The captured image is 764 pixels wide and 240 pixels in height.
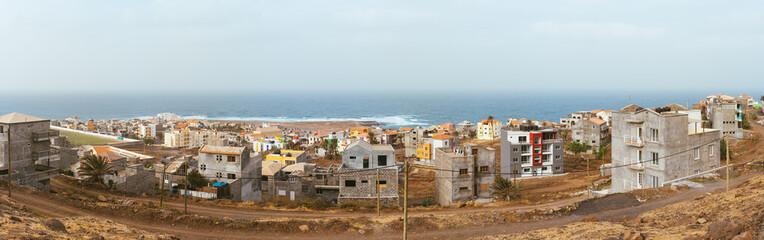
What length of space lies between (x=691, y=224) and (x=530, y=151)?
28.7 metres

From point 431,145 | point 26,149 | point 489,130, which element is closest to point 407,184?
point 26,149

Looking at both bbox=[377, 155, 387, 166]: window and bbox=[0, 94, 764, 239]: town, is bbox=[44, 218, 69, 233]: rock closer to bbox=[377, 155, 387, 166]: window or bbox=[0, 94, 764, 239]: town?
bbox=[0, 94, 764, 239]: town

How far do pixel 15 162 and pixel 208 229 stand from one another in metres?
13.1

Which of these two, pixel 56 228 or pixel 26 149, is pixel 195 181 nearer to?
pixel 26 149

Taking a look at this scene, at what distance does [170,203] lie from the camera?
74.1 ft

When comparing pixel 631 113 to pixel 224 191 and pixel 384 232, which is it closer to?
pixel 384 232

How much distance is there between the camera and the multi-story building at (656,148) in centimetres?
2331

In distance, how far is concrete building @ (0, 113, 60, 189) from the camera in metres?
23.0

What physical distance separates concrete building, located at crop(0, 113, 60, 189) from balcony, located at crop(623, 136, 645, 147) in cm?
2765

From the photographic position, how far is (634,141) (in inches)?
973

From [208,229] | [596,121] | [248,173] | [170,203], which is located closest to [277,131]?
A: [596,121]

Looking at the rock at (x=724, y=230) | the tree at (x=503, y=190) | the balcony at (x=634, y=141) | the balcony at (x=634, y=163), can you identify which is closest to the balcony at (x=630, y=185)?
the balcony at (x=634, y=163)

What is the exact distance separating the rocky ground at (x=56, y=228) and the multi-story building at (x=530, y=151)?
3153 cm

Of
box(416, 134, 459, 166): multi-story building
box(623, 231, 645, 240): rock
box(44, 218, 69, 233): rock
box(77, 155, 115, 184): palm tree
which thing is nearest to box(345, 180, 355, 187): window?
box(77, 155, 115, 184): palm tree
